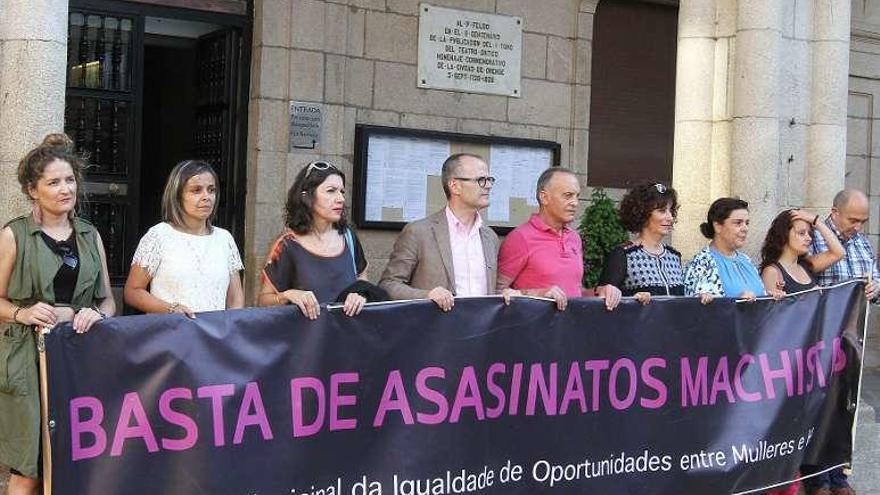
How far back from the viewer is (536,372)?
539 cm

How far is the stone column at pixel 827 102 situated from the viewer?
332 inches

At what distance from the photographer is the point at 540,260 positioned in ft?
19.7

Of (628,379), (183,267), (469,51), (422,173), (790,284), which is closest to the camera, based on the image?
(183,267)

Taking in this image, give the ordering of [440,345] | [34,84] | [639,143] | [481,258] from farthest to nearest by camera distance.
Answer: [639,143], [481,258], [34,84], [440,345]

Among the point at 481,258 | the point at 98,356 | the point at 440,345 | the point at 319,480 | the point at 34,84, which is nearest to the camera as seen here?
the point at 98,356

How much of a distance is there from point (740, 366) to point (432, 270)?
64.8 inches

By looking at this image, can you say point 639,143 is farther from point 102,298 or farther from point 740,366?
point 102,298

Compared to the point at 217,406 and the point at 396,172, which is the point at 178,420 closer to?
the point at 217,406

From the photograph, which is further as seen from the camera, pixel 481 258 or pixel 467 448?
pixel 481 258

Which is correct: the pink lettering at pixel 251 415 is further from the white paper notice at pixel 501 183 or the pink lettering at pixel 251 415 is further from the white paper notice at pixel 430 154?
the white paper notice at pixel 501 183

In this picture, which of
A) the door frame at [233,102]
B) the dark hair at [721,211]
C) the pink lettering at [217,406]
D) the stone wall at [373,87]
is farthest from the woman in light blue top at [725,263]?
the door frame at [233,102]

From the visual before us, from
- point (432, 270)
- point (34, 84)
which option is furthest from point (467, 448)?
point (34, 84)

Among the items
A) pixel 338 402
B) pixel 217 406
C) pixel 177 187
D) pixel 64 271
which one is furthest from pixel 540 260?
pixel 64 271

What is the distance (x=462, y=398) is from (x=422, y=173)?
4.82 m
